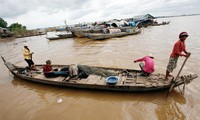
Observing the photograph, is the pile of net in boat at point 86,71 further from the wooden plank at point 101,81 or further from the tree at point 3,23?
the tree at point 3,23

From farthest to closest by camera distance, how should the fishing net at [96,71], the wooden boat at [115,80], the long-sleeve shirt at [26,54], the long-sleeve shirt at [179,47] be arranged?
the long-sleeve shirt at [26,54], the fishing net at [96,71], the wooden boat at [115,80], the long-sleeve shirt at [179,47]

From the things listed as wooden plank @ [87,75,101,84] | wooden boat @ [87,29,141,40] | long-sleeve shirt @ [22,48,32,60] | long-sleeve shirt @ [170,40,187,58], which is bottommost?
wooden boat @ [87,29,141,40]

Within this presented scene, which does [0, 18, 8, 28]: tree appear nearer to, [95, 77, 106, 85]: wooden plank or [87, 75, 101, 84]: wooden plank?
[87, 75, 101, 84]: wooden plank

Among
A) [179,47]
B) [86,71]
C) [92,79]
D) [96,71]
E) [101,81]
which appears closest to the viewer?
[179,47]

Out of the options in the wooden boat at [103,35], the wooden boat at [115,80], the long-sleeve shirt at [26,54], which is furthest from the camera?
the wooden boat at [103,35]

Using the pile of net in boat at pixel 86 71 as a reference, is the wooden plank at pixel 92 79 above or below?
below

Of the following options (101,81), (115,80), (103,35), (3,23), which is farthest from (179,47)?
(3,23)

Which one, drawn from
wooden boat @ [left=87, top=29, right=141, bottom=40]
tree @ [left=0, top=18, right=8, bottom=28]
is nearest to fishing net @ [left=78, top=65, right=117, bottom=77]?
wooden boat @ [left=87, top=29, right=141, bottom=40]

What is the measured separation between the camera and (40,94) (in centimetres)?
704

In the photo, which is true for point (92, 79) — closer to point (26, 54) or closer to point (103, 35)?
point (26, 54)

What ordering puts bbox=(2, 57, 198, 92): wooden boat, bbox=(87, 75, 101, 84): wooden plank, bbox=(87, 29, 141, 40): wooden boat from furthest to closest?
bbox=(87, 29, 141, 40): wooden boat < bbox=(87, 75, 101, 84): wooden plank < bbox=(2, 57, 198, 92): wooden boat

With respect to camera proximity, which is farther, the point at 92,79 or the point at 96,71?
the point at 96,71

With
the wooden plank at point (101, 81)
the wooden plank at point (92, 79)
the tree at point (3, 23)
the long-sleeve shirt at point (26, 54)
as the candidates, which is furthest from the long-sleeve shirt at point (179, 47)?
the tree at point (3, 23)

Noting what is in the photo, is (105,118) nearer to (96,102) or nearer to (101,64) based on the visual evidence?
(96,102)
